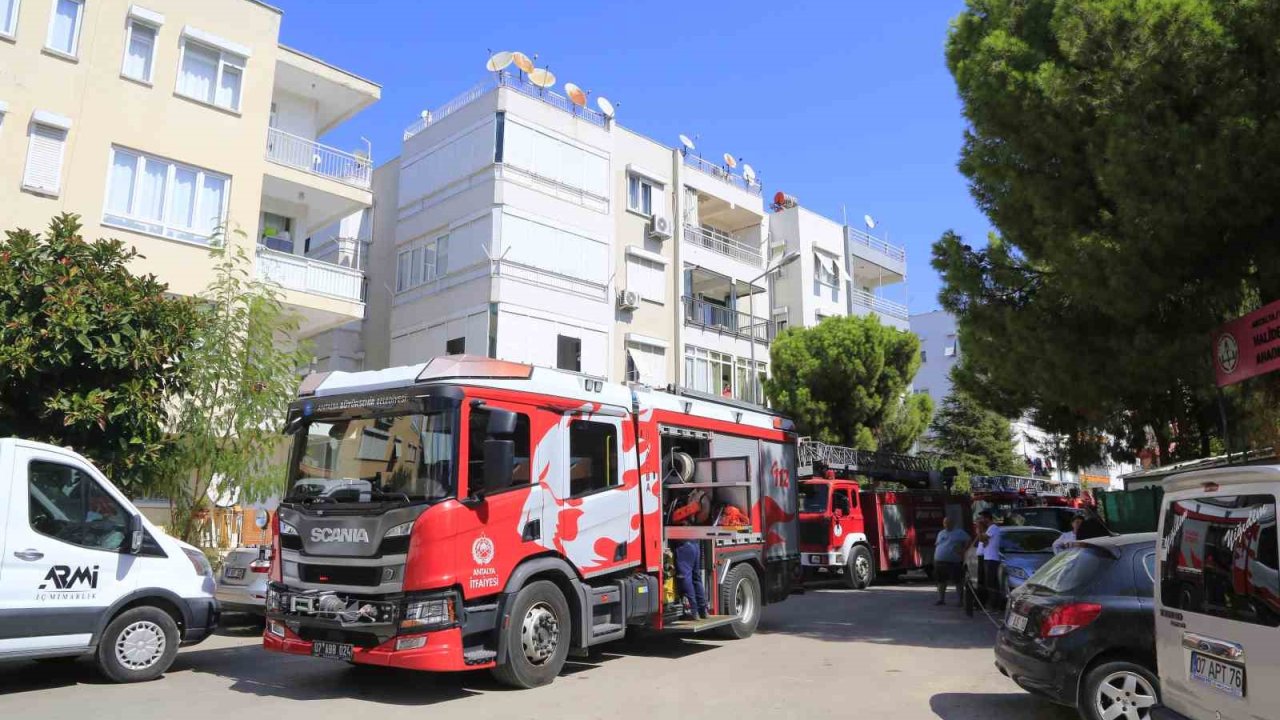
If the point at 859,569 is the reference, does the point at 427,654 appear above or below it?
below

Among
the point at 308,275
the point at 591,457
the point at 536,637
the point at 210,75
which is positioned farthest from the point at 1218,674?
the point at 210,75

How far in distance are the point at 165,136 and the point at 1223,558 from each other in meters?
19.1

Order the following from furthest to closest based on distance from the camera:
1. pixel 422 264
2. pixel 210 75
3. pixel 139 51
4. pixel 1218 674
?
pixel 422 264 < pixel 210 75 < pixel 139 51 < pixel 1218 674

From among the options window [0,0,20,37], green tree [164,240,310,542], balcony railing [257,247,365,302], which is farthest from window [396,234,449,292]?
window [0,0,20,37]

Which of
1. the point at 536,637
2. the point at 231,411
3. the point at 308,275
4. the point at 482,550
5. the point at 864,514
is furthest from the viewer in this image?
the point at 864,514

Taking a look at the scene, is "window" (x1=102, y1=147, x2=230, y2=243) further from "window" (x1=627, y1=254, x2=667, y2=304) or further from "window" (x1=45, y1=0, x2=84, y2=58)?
"window" (x1=627, y1=254, x2=667, y2=304)

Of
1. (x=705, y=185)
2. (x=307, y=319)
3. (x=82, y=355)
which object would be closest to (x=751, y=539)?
(x=82, y=355)

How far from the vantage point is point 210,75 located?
1888cm

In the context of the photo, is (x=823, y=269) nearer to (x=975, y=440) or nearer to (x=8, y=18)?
(x=975, y=440)

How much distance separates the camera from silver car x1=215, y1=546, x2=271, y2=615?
1124 centimetres

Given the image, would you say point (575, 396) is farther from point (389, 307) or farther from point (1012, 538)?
point (389, 307)

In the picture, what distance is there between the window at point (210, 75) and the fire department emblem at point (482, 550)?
1481cm

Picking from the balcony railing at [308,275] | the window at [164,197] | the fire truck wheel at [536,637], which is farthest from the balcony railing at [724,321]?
the fire truck wheel at [536,637]

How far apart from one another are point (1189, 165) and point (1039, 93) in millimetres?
2208
